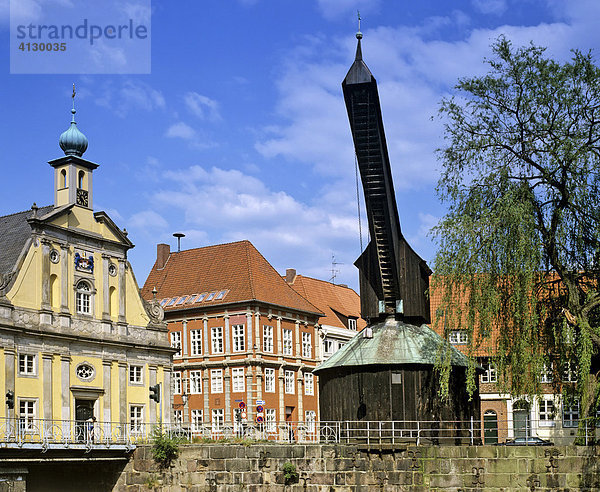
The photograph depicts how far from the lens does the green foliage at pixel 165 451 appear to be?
32.5 m

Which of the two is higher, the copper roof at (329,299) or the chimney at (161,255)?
the chimney at (161,255)

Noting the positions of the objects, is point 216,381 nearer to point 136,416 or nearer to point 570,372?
point 136,416

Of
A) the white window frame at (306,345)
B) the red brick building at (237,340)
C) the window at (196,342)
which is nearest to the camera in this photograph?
the red brick building at (237,340)

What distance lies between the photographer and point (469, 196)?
29.3 metres

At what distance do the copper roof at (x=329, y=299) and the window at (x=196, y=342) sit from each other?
9.21 metres

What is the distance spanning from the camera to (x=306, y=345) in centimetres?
5694

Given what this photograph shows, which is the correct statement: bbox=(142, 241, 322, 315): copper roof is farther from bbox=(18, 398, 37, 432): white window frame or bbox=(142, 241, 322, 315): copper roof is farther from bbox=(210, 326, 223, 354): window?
bbox=(18, 398, 37, 432): white window frame

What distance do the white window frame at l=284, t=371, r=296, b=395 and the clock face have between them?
58.9ft

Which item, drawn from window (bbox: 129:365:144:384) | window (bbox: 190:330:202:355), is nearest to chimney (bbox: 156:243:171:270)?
window (bbox: 190:330:202:355)

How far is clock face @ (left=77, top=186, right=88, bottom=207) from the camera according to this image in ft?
136

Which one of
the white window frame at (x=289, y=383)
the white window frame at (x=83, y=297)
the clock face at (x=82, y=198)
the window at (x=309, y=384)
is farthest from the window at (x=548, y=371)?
the window at (x=309, y=384)

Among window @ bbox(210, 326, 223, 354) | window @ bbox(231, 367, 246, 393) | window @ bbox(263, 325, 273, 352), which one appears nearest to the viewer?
window @ bbox(231, 367, 246, 393)

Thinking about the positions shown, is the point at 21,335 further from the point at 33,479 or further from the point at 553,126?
the point at 553,126

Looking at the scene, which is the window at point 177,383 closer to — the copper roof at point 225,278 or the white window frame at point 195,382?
the white window frame at point 195,382
